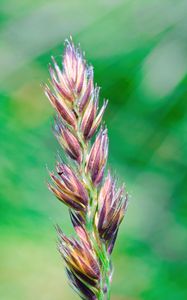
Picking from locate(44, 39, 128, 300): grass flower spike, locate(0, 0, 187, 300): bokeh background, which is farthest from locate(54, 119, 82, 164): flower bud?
locate(0, 0, 187, 300): bokeh background

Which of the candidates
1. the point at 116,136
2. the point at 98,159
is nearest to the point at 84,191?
the point at 98,159

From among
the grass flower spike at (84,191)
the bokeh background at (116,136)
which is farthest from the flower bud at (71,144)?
the bokeh background at (116,136)

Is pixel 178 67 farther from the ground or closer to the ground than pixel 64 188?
farther from the ground

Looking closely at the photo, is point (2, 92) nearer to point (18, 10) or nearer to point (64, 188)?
point (18, 10)

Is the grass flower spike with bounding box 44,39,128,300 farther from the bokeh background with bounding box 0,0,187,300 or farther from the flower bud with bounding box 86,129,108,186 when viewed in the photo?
the bokeh background with bounding box 0,0,187,300

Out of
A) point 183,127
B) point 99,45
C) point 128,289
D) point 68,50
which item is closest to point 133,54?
point 99,45

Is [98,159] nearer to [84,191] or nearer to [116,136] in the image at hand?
[84,191]
